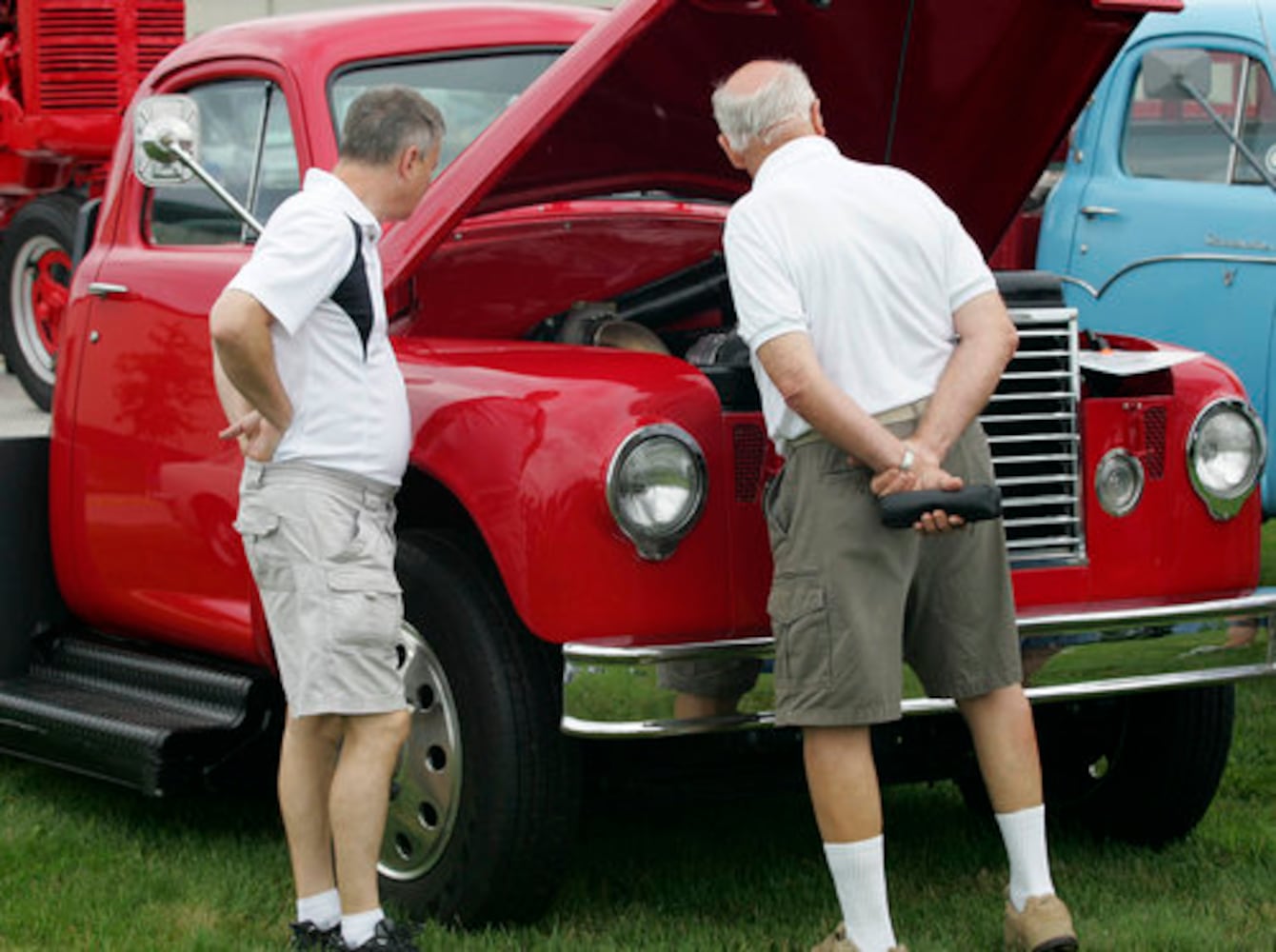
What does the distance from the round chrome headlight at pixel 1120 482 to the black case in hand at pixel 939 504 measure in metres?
0.62

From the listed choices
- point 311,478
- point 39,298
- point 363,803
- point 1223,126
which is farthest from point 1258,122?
point 39,298

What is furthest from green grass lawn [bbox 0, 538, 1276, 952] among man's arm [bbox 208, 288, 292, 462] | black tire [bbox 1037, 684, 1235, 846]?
man's arm [bbox 208, 288, 292, 462]

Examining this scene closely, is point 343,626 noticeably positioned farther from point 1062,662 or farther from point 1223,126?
point 1223,126

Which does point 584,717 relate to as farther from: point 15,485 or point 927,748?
point 15,485

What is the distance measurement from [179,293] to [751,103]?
1787 millimetres

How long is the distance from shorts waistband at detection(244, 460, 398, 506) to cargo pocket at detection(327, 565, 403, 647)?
5.9 inches

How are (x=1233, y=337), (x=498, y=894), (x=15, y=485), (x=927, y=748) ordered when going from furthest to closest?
1. (x=1233, y=337)
2. (x=15, y=485)
3. (x=927, y=748)
4. (x=498, y=894)

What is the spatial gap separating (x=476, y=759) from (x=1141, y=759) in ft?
5.41

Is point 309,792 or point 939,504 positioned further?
point 309,792

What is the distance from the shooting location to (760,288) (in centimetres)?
394

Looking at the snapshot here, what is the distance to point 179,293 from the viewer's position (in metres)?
5.31

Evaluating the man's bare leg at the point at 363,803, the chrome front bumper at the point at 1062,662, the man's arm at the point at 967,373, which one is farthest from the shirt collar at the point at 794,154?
the man's bare leg at the point at 363,803

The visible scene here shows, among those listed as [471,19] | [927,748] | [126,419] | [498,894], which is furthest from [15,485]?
[927,748]

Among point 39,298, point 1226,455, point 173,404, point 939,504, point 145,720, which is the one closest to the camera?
point 939,504
